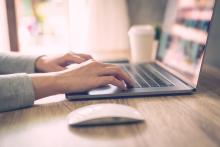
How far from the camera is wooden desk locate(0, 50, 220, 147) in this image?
0.46 m

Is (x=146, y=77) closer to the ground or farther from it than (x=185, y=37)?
closer to the ground

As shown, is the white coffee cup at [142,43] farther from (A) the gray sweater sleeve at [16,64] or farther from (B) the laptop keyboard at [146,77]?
(A) the gray sweater sleeve at [16,64]

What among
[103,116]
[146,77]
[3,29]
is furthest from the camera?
[3,29]

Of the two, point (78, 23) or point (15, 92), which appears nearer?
point (15, 92)

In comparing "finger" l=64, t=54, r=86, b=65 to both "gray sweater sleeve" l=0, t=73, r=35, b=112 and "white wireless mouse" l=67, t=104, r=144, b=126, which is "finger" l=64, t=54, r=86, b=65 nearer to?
"gray sweater sleeve" l=0, t=73, r=35, b=112

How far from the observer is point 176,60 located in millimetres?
988

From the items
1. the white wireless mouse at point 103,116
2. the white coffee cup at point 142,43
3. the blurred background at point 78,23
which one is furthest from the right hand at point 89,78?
the blurred background at point 78,23

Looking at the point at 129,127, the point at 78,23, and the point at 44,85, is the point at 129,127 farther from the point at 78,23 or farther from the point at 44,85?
the point at 78,23

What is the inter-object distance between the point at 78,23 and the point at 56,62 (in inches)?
29.2

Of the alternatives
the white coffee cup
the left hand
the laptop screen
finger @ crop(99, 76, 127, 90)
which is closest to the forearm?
finger @ crop(99, 76, 127, 90)

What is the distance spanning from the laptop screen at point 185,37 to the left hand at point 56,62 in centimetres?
36

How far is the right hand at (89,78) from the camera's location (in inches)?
26.5

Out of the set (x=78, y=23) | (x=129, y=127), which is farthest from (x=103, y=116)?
(x=78, y=23)

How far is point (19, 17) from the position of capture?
1561 mm
